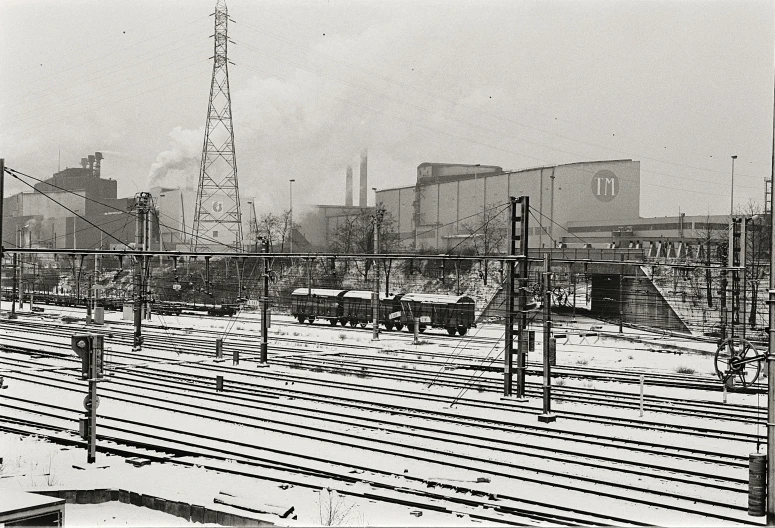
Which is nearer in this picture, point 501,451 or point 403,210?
point 501,451

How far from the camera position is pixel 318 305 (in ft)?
169

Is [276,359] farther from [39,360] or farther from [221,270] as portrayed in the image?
[221,270]

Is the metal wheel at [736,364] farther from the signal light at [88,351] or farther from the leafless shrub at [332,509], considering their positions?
the signal light at [88,351]

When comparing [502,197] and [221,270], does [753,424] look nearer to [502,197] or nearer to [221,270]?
[221,270]

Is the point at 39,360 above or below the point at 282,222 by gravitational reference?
below

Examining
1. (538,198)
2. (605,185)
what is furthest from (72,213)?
(605,185)

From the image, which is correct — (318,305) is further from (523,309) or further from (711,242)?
(523,309)

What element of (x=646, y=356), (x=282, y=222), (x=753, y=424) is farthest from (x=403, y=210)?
(x=753, y=424)

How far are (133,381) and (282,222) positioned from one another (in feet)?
171

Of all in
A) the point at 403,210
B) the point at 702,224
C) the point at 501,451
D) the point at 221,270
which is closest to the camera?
the point at 501,451

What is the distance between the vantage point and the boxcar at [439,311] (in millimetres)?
44125

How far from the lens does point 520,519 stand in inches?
449

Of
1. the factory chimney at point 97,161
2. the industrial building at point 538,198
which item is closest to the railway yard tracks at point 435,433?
the industrial building at point 538,198

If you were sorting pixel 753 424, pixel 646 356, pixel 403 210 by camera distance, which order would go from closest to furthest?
pixel 753 424, pixel 646 356, pixel 403 210
